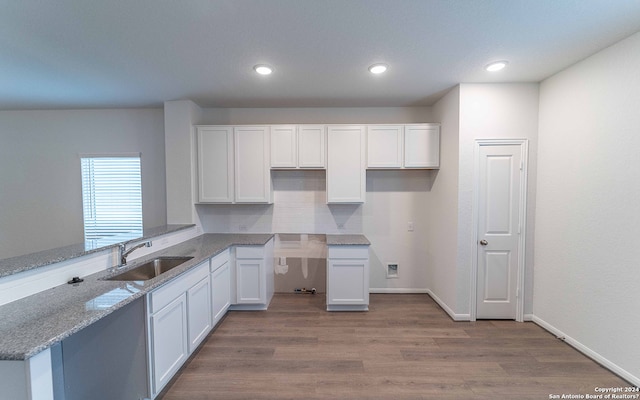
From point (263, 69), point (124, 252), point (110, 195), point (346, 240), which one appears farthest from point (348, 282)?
point (110, 195)

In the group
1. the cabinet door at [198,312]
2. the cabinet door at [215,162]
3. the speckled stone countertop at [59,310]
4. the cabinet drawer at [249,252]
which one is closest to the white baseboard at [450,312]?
the cabinet drawer at [249,252]

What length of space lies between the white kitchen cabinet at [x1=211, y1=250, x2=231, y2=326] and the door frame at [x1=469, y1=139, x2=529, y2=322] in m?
2.87

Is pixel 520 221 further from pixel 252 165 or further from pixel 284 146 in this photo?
pixel 252 165

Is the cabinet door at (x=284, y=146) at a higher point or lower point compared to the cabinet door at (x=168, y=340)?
higher

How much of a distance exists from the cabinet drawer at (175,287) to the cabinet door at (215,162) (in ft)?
3.89

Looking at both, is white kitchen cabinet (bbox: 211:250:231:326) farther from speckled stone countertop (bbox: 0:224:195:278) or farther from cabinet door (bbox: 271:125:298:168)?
cabinet door (bbox: 271:125:298:168)

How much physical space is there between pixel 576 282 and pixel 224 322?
11.9 feet

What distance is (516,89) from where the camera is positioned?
2732 mm

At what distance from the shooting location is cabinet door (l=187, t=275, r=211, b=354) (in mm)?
2129

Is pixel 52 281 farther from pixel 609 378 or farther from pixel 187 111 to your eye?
pixel 609 378

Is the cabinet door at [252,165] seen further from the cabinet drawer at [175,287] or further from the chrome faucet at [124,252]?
the chrome faucet at [124,252]

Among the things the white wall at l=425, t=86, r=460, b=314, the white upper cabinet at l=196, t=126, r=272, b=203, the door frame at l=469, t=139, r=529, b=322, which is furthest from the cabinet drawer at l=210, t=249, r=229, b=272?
the door frame at l=469, t=139, r=529, b=322

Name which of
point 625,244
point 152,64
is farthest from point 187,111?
point 625,244

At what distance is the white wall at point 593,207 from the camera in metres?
1.91
